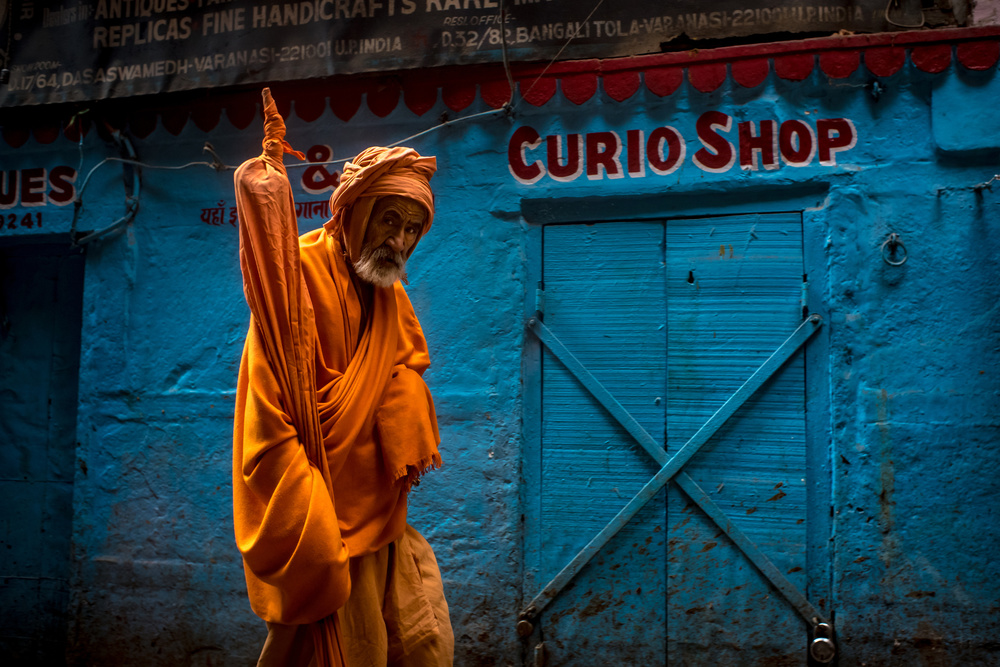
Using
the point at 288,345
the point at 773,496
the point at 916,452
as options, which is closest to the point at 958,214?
the point at 916,452

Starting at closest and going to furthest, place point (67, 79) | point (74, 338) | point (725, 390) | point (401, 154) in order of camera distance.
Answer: point (401, 154)
point (725, 390)
point (67, 79)
point (74, 338)

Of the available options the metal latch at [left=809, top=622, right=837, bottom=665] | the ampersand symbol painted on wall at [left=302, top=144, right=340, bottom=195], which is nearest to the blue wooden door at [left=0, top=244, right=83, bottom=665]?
the ampersand symbol painted on wall at [left=302, top=144, right=340, bottom=195]

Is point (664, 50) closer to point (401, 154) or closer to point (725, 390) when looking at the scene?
point (725, 390)

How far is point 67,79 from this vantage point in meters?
4.64

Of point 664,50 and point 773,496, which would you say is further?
point 664,50

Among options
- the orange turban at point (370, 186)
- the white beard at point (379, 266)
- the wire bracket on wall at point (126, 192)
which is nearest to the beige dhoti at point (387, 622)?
the white beard at point (379, 266)

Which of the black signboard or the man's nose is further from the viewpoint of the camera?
the black signboard

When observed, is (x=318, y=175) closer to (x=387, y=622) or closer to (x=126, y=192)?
(x=126, y=192)

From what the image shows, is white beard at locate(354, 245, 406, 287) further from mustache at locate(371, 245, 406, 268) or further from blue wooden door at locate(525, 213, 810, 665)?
blue wooden door at locate(525, 213, 810, 665)

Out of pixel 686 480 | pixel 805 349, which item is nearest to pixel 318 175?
pixel 686 480

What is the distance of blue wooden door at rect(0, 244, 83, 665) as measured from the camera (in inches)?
192

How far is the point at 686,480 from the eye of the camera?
3900 millimetres

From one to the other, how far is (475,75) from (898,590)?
3450mm

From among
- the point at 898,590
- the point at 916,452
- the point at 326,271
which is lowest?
the point at 898,590
